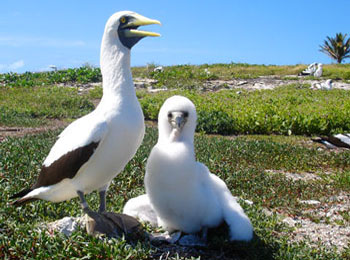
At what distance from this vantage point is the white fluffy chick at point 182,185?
150 inches

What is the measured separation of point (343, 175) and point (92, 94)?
12.9 m

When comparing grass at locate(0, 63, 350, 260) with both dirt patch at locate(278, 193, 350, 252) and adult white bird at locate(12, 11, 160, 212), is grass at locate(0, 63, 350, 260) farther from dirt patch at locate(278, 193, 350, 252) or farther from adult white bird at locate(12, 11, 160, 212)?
adult white bird at locate(12, 11, 160, 212)

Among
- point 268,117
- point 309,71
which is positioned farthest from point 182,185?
point 309,71

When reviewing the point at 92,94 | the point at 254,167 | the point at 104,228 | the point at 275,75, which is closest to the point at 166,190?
the point at 104,228

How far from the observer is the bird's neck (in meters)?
3.51

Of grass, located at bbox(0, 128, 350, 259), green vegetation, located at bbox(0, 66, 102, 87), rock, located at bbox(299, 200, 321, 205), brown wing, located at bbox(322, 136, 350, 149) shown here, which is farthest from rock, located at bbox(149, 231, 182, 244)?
green vegetation, located at bbox(0, 66, 102, 87)

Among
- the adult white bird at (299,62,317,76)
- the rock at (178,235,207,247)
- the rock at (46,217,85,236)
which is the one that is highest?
the adult white bird at (299,62,317,76)

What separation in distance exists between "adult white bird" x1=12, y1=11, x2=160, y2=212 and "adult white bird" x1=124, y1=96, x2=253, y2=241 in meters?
0.40

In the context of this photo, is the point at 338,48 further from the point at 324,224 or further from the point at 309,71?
the point at 324,224

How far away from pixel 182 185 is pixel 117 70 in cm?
117

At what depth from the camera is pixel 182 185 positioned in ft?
12.5

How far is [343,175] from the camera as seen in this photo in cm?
739

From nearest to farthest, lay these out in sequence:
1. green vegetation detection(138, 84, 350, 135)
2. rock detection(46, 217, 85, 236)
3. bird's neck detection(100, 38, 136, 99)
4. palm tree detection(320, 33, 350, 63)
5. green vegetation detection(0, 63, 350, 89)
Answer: bird's neck detection(100, 38, 136, 99) < rock detection(46, 217, 85, 236) < green vegetation detection(138, 84, 350, 135) < green vegetation detection(0, 63, 350, 89) < palm tree detection(320, 33, 350, 63)

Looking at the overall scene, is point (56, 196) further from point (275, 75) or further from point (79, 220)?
point (275, 75)
